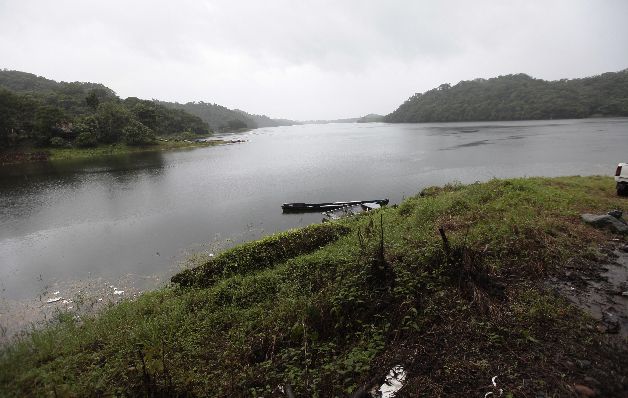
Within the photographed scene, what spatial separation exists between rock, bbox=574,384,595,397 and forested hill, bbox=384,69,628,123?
464ft

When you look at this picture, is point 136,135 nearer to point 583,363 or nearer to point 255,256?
point 255,256

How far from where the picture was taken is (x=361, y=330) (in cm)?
727

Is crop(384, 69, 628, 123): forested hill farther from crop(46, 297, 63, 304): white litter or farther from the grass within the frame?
crop(46, 297, 63, 304): white litter

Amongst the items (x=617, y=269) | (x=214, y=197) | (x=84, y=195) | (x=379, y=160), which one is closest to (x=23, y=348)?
(x=617, y=269)

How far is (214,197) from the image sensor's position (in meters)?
32.1

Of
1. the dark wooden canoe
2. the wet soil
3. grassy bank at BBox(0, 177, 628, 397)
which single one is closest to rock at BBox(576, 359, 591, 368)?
grassy bank at BBox(0, 177, 628, 397)

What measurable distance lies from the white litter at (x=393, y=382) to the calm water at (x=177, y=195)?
533 inches

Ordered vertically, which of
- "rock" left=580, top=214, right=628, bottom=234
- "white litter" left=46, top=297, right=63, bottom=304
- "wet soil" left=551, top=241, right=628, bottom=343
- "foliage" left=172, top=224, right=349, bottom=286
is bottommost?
"white litter" left=46, top=297, right=63, bottom=304

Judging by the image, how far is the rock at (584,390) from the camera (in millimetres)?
4582

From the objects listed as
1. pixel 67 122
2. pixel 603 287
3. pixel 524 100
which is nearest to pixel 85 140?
pixel 67 122

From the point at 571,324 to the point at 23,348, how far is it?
12.8 m

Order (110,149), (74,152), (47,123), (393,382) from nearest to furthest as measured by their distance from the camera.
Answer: (393,382) < (47,123) < (74,152) < (110,149)

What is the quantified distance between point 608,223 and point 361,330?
10056mm

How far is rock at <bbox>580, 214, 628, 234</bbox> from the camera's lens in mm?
10945
